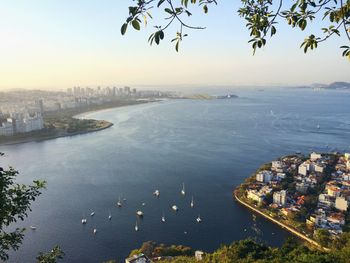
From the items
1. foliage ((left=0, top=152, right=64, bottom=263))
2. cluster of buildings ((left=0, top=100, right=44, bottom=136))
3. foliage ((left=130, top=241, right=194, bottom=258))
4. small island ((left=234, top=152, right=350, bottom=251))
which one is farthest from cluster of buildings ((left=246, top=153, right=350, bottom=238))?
cluster of buildings ((left=0, top=100, right=44, bottom=136))

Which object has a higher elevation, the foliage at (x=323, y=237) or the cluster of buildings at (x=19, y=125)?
the cluster of buildings at (x=19, y=125)

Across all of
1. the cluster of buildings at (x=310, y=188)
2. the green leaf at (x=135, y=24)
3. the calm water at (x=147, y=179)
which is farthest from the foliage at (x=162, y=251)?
the green leaf at (x=135, y=24)

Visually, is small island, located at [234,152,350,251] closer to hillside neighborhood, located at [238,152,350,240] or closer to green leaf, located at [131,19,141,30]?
hillside neighborhood, located at [238,152,350,240]

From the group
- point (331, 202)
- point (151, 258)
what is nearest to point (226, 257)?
point (151, 258)

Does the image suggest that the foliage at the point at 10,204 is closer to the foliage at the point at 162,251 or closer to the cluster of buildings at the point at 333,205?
the foliage at the point at 162,251

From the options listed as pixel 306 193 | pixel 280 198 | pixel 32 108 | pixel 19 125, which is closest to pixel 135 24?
pixel 280 198

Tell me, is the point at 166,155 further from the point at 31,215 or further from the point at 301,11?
the point at 301,11

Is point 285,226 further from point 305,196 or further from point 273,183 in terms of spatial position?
point 273,183
